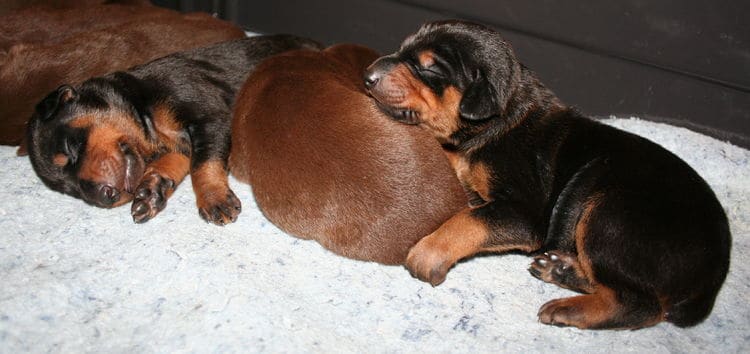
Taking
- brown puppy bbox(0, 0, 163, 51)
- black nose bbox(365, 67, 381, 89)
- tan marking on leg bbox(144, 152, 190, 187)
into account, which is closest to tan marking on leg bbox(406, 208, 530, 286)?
black nose bbox(365, 67, 381, 89)

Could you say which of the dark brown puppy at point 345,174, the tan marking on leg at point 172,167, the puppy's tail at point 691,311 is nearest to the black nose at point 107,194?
the tan marking on leg at point 172,167

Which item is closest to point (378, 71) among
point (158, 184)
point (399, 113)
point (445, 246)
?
point (399, 113)

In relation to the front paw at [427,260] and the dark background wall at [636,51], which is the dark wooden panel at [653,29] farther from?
the front paw at [427,260]

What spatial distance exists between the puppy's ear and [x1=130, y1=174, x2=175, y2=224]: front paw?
61 centimetres

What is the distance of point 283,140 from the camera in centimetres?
317

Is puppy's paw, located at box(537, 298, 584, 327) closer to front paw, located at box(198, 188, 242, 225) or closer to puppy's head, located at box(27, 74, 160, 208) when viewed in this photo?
front paw, located at box(198, 188, 242, 225)

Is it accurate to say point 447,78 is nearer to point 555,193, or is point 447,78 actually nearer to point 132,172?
point 555,193

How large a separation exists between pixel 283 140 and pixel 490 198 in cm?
108

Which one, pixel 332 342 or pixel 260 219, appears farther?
pixel 260 219

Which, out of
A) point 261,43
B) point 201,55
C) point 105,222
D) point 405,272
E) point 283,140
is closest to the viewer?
point 283,140

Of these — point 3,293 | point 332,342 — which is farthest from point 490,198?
point 3,293

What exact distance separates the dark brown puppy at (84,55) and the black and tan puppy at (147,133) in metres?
0.33

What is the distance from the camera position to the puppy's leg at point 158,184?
3623mm

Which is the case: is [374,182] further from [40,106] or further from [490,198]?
[40,106]
